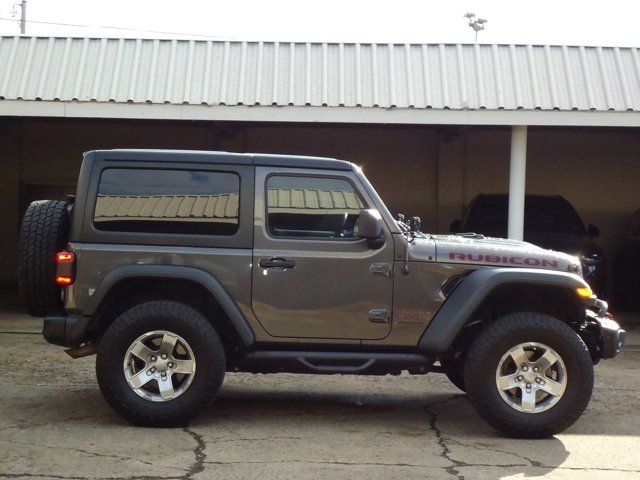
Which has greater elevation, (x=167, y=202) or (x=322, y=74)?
(x=322, y=74)

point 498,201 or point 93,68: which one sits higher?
point 93,68

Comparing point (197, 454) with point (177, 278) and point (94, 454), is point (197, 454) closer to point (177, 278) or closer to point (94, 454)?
point (94, 454)

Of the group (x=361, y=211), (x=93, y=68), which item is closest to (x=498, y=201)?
(x=93, y=68)

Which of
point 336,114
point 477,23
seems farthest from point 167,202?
point 477,23

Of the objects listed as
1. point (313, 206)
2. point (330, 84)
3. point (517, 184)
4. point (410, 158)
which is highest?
point (330, 84)

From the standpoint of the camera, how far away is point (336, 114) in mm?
12133

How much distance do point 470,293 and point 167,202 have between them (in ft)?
7.27

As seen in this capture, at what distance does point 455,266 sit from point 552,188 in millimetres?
11609

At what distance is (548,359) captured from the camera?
673cm

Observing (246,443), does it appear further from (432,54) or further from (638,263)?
(638,263)

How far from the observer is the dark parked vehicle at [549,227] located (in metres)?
12.8

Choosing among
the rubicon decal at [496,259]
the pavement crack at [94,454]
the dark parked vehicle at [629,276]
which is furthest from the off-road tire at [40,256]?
the dark parked vehicle at [629,276]

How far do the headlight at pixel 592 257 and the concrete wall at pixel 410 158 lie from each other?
5015mm

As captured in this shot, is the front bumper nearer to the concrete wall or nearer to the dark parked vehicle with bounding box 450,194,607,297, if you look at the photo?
the dark parked vehicle with bounding box 450,194,607,297
